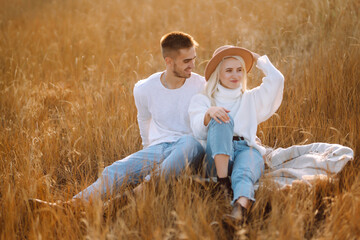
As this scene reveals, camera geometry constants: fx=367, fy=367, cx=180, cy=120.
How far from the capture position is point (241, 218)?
2.23 metres

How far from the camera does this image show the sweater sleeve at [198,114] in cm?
297

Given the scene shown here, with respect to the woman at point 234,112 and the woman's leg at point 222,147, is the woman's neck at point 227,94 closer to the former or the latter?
the woman at point 234,112

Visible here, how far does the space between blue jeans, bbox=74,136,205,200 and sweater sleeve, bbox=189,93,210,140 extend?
0.34 ft

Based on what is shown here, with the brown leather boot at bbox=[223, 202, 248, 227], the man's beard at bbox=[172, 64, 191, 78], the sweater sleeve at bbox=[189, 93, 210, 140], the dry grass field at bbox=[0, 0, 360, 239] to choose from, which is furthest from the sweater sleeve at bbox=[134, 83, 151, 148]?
the brown leather boot at bbox=[223, 202, 248, 227]

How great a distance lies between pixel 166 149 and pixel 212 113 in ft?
1.93

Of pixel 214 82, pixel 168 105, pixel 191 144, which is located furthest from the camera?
pixel 168 105

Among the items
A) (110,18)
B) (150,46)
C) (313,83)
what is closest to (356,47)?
(313,83)

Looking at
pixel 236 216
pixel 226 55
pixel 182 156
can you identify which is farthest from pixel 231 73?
pixel 236 216

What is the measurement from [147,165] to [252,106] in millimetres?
982

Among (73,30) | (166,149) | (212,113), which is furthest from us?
(73,30)

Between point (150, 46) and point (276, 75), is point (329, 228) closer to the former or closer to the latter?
point (276, 75)

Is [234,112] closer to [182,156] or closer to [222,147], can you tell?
[222,147]

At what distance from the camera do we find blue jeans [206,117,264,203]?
2.58 m

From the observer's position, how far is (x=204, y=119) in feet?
9.61
